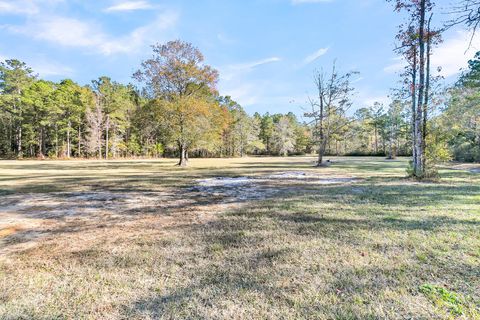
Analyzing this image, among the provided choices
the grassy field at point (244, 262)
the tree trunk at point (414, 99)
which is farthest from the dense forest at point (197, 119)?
the grassy field at point (244, 262)

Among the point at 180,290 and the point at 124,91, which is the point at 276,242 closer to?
the point at 180,290

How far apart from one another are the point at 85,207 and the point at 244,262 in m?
4.84

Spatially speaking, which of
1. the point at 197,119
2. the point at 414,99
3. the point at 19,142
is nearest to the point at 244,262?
the point at 414,99

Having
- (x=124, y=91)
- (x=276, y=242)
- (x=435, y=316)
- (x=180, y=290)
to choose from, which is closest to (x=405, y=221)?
(x=276, y=242)

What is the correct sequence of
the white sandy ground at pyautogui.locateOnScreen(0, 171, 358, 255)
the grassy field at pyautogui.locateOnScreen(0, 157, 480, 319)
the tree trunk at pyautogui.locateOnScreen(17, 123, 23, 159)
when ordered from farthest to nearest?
the tree trunk at pyautogui.locateOnScreen(17, 123, 23, 159), the white sandy ground at pyautogui.locateOnScreen(0, 171, 358, 255), the grassy field at pyautogui.locateOnScreen(0, 157, 480, 319)

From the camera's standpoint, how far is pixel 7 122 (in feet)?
136

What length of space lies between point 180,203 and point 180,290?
4.14 m

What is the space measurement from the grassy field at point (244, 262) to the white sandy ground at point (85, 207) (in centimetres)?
4

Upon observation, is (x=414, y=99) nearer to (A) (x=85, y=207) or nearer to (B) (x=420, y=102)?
(B) (x=420, y=102)

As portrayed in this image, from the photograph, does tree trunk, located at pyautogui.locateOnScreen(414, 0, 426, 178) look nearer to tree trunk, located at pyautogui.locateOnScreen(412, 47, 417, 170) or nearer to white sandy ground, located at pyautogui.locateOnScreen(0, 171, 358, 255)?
tree trunk, located at pyautogui.locateOnScreen(412, 47, 417, 170)

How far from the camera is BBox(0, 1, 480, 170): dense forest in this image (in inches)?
415

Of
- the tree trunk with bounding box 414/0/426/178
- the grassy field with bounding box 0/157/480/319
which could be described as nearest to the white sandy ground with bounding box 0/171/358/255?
the grassy field with bounding box 0/157/480/319

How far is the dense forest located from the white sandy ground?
8146 millimetres

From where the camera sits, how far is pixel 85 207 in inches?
235
